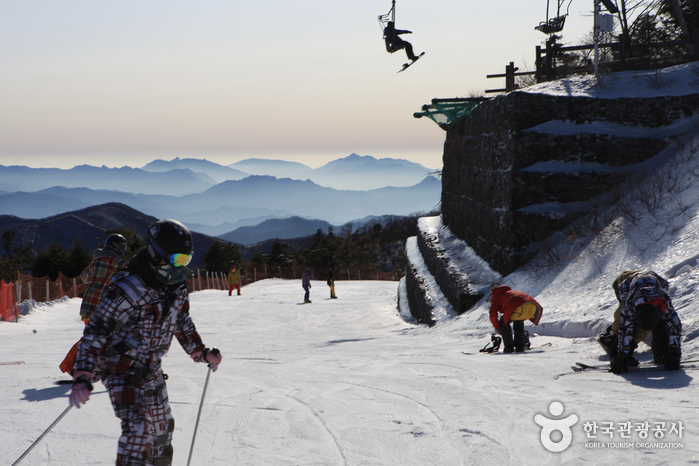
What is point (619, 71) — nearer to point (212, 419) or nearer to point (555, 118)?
point (555, 118)

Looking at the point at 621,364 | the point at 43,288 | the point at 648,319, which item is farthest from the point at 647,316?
the point at 43,288

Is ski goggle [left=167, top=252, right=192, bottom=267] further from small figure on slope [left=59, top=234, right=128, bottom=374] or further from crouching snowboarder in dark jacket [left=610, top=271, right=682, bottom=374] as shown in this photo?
crouching snowboarder in dark jacket [left=610, top=271, right=682, bottom=374]

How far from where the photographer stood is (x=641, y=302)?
17.8 feet

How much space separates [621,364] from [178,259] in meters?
5.06

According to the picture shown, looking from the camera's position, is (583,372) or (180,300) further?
(583,372)

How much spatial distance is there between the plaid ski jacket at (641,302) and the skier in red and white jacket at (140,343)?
4.82 metres

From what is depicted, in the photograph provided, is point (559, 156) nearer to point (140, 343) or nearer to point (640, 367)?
point (640, 367)

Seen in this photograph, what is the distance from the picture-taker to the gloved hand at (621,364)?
5.65 metres

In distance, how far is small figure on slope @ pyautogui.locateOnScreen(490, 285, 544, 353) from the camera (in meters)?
8.04

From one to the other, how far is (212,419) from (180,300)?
2.29 meters

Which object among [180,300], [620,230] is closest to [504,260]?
[620,230]

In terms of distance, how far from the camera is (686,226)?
28.5 ft

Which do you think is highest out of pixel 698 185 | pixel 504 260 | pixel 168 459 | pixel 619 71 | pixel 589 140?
pixel 619 71

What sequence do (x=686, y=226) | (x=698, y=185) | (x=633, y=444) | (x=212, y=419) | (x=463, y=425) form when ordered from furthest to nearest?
(x=698, y=185)
(x=686, y=226)
(x=212, y=419)
(x=463, y=425)
(x=633, y=444)
